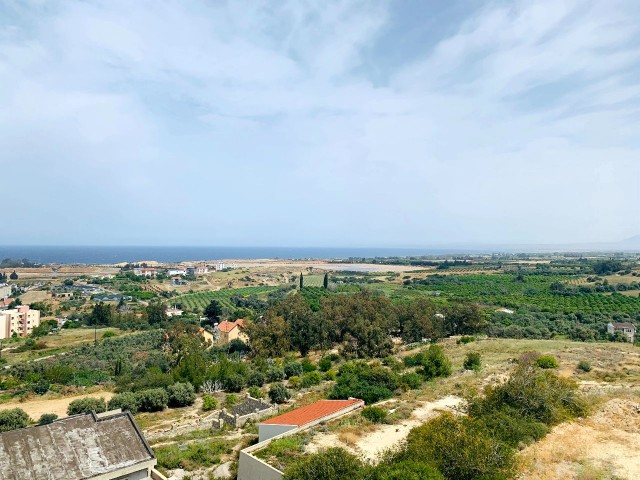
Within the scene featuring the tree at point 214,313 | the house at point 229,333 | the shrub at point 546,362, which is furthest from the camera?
the tree at point 214,313

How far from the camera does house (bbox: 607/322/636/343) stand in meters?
45.2

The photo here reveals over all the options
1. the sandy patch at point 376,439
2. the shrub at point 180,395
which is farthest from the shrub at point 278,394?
the sandy patch at point 376,439

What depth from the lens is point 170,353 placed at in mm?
43969

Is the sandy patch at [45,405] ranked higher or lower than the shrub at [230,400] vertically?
lower

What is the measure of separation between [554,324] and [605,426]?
1405 inches

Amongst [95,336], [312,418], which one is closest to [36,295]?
[95,336]

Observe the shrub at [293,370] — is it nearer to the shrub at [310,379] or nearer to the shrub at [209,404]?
the shrub at [310,379]

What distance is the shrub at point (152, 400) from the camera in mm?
26344

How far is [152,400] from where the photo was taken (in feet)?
86.4

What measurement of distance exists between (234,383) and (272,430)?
12703mm

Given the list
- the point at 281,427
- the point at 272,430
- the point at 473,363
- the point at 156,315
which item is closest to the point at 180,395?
the point at 272,430

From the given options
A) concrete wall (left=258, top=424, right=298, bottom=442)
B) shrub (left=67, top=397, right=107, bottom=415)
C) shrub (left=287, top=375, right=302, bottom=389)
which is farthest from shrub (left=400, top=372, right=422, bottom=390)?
shrub (left=67, top=397, right=107, bottom=415)

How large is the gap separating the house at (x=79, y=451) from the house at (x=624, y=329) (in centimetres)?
4796

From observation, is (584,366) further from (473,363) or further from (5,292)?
(5,292)
